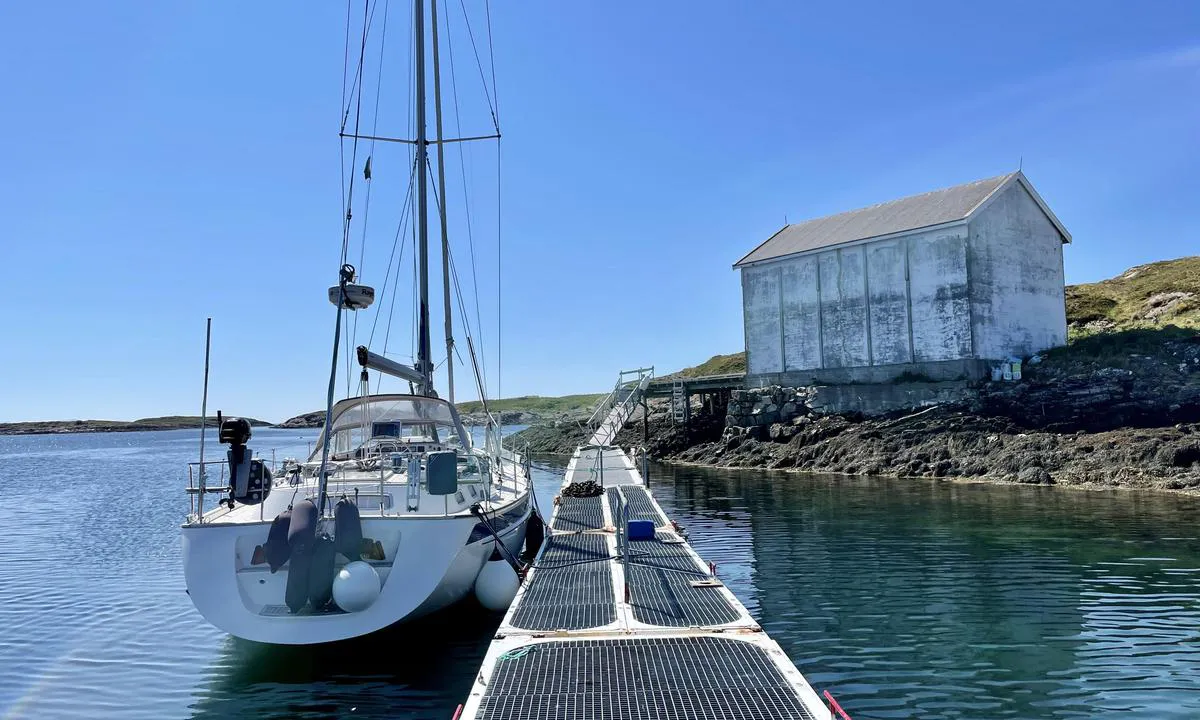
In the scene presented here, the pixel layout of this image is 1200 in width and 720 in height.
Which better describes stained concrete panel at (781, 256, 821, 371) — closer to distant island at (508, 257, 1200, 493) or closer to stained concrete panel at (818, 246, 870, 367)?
stained concrete panel at (818, 246, 870, 367)

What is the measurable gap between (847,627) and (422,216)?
12.7 meters

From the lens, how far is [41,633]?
44.1 feet

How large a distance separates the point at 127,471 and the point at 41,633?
46.9 meters

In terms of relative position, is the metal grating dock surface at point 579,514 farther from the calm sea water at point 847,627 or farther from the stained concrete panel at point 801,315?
the stained concrete panel at point 801,315

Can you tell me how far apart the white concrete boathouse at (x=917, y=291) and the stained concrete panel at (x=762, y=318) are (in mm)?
61

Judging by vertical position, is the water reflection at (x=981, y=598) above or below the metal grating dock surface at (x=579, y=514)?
below

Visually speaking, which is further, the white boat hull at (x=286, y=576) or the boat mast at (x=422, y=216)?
the boat mast at (x=422, y=216)

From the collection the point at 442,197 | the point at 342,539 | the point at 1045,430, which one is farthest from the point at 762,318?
the point at 342,539

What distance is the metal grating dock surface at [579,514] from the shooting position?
16683mm

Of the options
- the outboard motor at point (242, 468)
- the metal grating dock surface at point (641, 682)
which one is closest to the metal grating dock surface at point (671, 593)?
the metal grating dock surface at point (641, 682)

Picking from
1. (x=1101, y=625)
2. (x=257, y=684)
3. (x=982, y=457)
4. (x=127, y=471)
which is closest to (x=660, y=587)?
(x=257, y=684)

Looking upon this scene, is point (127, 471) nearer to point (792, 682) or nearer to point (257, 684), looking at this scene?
point (257, 684)

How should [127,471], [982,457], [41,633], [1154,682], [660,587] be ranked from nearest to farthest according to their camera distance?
[1154,682]
[660,587]
[41,633]
[982,457]
[127,471]

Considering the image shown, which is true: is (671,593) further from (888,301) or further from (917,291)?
(888,301)
